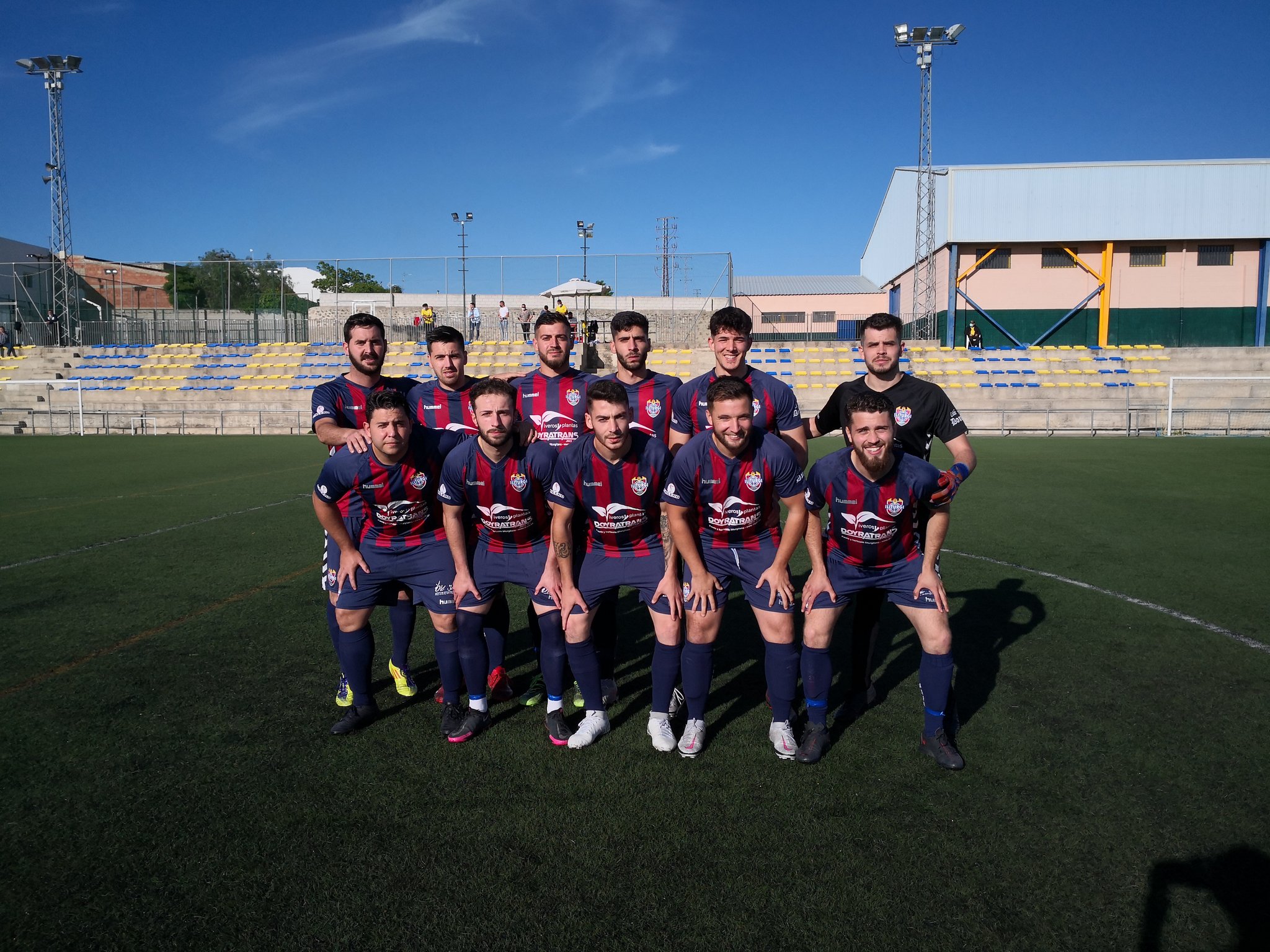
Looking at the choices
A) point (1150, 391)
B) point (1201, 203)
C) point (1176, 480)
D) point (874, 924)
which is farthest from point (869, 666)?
point (1201, 203)

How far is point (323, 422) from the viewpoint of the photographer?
4555 mm

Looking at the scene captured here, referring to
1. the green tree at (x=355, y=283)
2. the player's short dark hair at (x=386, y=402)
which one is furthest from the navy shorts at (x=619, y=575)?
the green tree at (x=355, y=283)

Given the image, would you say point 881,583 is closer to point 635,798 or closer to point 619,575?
point 619,575

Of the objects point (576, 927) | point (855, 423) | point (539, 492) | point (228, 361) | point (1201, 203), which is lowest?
point (576, 927)

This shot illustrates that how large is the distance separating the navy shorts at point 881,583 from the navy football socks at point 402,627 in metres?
2.29

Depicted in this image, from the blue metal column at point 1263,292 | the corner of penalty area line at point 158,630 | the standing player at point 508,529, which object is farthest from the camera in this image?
the blue metal column at point 1263,292

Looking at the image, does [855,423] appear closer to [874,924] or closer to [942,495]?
[942,495]

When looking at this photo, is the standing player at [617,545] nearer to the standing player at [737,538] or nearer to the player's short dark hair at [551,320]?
the standing player at [737,538]

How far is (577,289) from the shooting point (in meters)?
30.5

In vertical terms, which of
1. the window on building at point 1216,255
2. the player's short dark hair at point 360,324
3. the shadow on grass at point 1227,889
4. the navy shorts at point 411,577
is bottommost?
the shadow on grass at point 1227,889

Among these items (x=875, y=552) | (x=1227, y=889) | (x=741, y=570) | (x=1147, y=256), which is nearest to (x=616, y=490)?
(x=741, y=570)

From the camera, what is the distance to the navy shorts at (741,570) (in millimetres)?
3848

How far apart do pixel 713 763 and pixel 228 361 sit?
99.6 feet

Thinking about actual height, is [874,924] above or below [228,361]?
below
